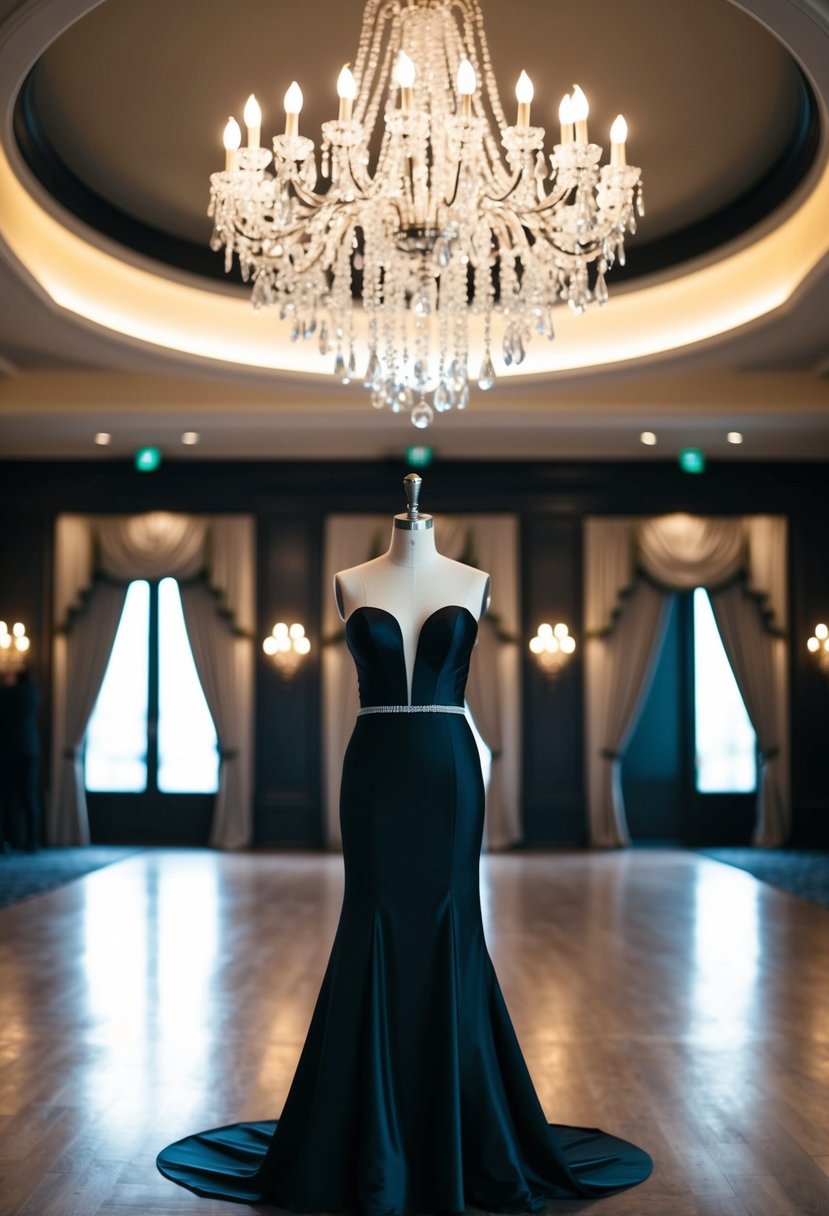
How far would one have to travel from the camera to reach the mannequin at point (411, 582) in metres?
3.26

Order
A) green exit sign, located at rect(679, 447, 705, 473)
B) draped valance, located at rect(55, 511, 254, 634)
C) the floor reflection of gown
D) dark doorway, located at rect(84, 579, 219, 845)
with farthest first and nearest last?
dark doorway, located at rect(84, 579, 219, 845) < draped valance, located at rect(55, 511, 254, 634) < green exit sign, located at rect(679, 447, 705, 473) < the floor reflection of gown

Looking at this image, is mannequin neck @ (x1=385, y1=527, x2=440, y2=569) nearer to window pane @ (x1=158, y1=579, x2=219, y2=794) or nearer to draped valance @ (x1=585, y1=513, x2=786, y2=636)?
draped valance @ (x1=585, y1=513, x2=786, y2=636)

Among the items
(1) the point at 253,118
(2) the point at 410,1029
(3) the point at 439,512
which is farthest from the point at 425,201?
(3) the point at 439,512

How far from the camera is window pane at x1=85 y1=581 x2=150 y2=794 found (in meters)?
11.3

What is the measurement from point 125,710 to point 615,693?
15.0ft

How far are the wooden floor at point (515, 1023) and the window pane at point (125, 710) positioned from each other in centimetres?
291

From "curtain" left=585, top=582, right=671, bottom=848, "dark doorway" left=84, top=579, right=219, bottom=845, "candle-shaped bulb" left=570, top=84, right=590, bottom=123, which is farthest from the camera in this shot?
"dark doorway" left=84, top=579, right=219, bottom=845

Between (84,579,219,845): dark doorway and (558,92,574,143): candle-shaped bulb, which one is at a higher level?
(558,92,574,143): candle-shaped bulb

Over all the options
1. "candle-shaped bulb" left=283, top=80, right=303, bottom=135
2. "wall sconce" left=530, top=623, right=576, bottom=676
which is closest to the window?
"wall sconce" left=530, top=623, right=576, bottom=676

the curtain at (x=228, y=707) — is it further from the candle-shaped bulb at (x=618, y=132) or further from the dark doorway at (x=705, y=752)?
the candle-shaped bulb at (x=618, y=132)

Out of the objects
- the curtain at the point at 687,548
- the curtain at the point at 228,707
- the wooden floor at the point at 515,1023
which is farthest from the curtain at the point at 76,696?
the curtain at the point at 687,548

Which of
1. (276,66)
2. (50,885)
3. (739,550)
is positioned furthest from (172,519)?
(276,66)

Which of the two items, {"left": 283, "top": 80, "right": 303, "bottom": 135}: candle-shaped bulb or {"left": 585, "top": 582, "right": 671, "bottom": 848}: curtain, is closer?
{"left": 283, "top": 80, "right": 303, "bottom": 135}: candle-shaped bulb

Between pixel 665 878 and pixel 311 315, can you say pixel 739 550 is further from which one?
pixel 311 315
